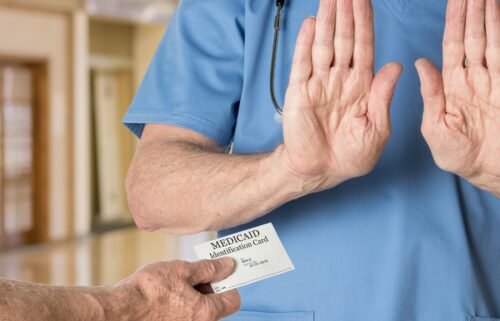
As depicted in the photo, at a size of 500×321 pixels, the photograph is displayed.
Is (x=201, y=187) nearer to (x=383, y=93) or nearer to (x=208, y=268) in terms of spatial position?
(x=208, y=268)

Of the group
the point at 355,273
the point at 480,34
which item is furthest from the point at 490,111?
the point at 355,273

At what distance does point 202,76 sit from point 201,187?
27 centimetres

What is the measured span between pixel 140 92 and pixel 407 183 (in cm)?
60

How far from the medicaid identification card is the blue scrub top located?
0.33 feet

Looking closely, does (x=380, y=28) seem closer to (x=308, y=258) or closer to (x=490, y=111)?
(x=490, y=111)

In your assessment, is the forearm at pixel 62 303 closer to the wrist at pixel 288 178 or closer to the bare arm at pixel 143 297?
the bare arm at pixel 143 297

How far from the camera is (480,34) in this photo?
43.3 inches

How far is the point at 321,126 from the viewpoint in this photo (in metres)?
1.15

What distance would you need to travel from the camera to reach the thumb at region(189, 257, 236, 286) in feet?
4.02

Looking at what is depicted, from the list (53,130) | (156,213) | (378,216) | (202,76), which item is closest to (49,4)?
(53,130)

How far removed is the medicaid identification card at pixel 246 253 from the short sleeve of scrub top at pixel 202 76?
0.27 meters

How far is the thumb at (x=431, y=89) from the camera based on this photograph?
1.12 meters

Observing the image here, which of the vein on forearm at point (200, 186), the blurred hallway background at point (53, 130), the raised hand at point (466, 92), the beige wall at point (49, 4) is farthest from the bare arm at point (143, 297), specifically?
the beige wall at point (49, 4)

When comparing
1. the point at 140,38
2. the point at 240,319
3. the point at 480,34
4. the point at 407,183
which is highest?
the point at 140,38
